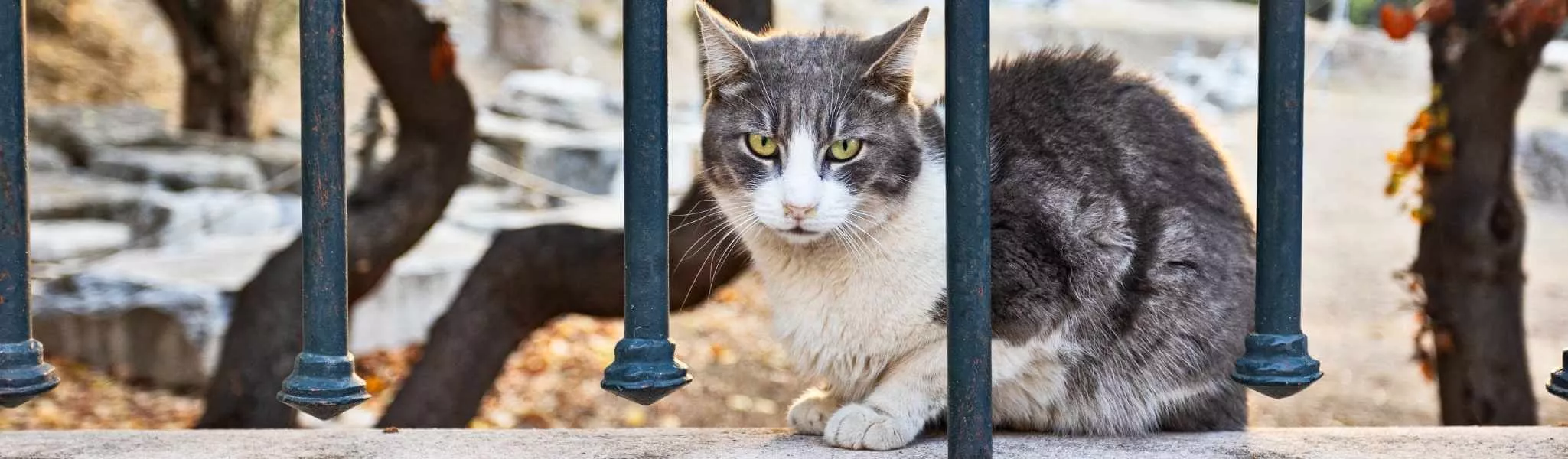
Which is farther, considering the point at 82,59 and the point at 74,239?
the point at 82,59

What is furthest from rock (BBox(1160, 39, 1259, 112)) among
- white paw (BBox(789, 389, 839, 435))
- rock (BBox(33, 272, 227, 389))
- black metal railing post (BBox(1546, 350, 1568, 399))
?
black metal railing post (BBox(1546, 350, 1568, 399))

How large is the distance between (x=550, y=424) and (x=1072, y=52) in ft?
11.9

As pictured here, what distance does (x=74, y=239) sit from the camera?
7.15m

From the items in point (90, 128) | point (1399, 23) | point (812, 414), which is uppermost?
point (90, 128)

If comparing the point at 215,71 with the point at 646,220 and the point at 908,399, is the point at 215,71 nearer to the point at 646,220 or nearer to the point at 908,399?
the point at 908,399

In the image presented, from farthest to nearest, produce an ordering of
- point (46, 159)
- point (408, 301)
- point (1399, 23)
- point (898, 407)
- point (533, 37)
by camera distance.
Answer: point (533, 37)
point (46, 159)
point (408, 301)
point (1399, 23)
point (898, 407)

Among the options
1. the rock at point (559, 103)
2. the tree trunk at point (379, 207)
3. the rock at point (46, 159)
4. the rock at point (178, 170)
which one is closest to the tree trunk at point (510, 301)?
the tree trunk at point (379, 207)

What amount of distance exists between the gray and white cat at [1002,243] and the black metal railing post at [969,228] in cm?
52

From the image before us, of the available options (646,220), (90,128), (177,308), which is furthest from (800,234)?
(90,128)

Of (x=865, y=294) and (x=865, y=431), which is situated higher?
(x=865, y=294)

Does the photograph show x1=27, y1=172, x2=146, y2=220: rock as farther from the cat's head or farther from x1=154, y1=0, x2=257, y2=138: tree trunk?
the cat's head

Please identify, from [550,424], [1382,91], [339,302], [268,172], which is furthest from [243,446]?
[1382,91]

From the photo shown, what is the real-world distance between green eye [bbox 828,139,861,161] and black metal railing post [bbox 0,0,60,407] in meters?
1.14

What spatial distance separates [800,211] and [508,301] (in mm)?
2023
